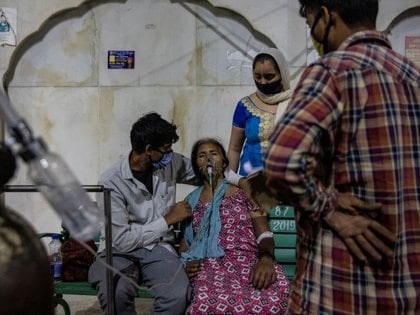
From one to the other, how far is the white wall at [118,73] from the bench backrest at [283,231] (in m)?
2.20

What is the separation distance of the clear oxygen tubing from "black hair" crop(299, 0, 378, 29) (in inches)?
35.1

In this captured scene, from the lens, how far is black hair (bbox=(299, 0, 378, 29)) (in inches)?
73.3

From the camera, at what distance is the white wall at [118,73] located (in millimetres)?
6363

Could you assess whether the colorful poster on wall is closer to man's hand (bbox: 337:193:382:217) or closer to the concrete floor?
the concrete floor

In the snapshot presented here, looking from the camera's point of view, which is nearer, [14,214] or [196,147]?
[14,214]

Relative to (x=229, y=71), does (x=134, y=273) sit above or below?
below

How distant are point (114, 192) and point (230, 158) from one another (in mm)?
879

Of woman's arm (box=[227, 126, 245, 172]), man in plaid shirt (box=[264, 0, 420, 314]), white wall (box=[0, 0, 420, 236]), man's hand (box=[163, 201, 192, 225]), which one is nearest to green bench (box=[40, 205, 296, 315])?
man's hand (box=[163, 201, 192, 225])

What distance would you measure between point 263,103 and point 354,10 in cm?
237

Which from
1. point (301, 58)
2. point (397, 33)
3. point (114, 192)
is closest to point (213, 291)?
point (114, 192)

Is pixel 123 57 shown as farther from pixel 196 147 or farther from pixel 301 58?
pixel 196 147

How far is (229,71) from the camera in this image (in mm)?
6379

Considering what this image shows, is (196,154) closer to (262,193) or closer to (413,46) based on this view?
(262,193)

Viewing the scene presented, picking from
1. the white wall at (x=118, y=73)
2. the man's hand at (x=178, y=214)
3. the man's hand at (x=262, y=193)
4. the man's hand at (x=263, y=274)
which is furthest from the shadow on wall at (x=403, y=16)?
the man's hand at (x=262, y=193)
